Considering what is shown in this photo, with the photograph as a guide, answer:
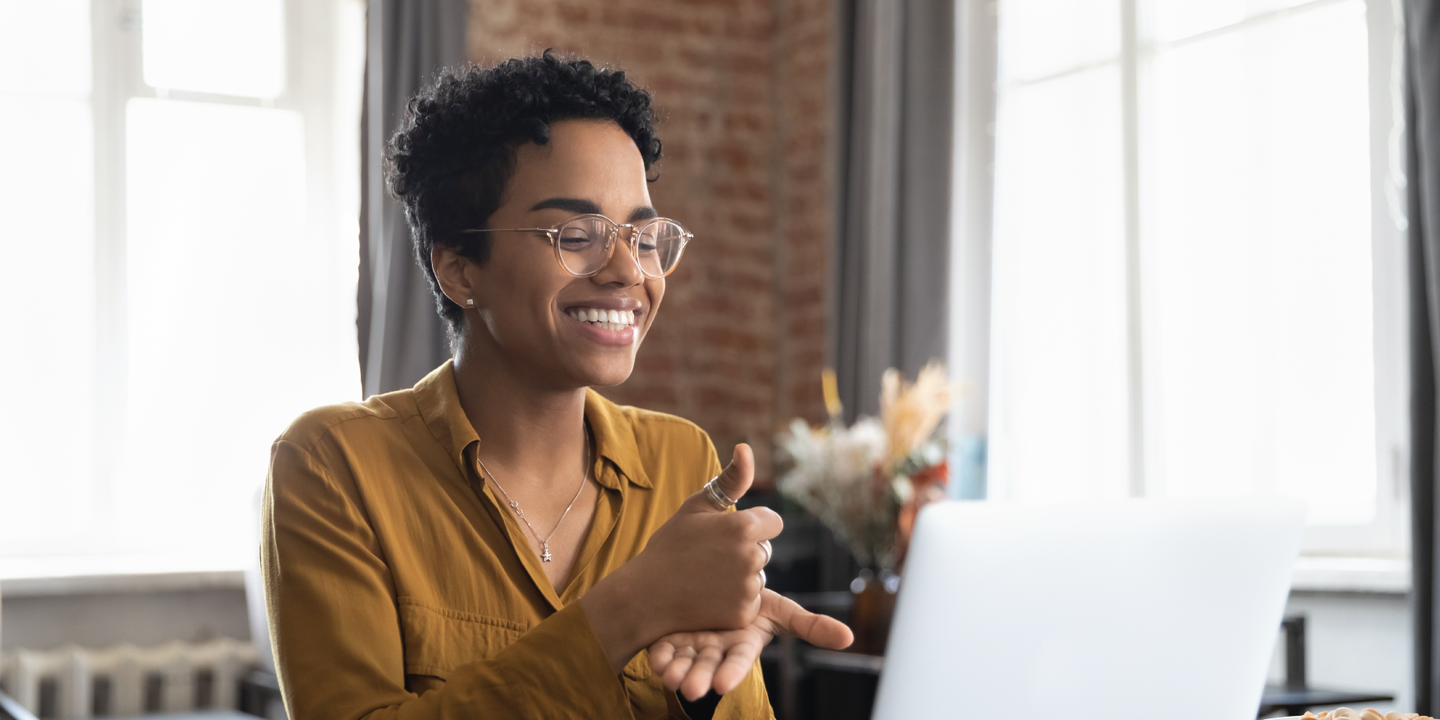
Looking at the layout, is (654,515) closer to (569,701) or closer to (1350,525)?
(569,701)

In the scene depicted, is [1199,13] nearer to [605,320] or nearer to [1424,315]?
[1424,315]

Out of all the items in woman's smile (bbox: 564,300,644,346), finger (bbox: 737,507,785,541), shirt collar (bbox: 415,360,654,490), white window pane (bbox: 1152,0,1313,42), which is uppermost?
white window pane (bbox: 1152,0,1313,42)

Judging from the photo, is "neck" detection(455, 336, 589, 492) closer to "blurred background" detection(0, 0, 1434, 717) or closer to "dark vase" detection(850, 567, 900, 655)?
"dark vase" detection(850, 567, 900, 655)

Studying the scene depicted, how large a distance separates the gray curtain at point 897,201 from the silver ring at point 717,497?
2.85m

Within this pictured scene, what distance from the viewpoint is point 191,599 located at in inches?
151

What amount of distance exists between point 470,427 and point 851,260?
3.00 m

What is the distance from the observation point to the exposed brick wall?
15.1ft

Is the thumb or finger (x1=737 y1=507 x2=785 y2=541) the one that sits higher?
the thumb

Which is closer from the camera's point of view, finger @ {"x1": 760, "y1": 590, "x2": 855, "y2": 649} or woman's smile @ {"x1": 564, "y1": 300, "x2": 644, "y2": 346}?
finger @ {"x1": 760, "y1": 590, "x2": 855, "y2": 649}

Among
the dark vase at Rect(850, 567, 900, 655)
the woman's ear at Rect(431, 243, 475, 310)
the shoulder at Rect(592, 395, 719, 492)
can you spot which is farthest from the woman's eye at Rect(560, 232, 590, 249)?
the dark vase at Rect(850, 567, 900, 655)

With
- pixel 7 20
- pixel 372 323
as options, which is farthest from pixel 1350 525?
pixel 7 20

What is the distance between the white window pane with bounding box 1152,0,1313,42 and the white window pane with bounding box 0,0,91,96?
3125mm

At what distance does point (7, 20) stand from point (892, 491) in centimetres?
294

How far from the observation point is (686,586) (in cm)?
106
